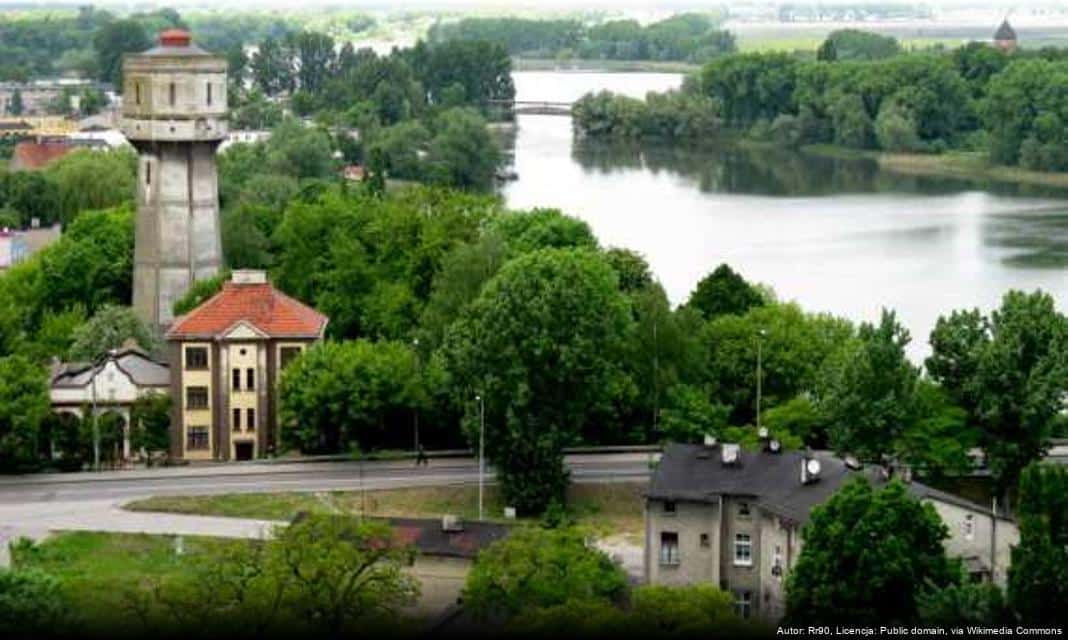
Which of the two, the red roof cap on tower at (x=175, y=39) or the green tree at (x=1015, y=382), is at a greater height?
the red roof cap on tower at (x=175, y=39)

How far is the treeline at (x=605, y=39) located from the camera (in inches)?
5335

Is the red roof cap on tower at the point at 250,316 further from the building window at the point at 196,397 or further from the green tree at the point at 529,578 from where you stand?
the green tree at the point at 529,578

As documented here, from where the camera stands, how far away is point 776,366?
1070 inches

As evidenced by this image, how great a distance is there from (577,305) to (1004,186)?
4517 cm

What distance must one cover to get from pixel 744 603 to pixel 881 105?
195 ft

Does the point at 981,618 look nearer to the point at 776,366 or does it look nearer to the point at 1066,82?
the point at 776,366

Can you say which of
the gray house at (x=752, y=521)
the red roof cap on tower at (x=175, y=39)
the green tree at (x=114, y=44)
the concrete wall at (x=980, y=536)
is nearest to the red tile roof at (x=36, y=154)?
the red roof cap on tower at (x=175, y=39)

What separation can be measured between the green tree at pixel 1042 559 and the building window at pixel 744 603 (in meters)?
3.78

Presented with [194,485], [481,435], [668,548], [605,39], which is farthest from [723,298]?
[605,39]

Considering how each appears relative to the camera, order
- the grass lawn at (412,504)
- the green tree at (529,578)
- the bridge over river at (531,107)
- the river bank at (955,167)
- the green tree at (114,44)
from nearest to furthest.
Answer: the green tree at (529,578) < the grass lawn at (412,504) < the river bank at (955,167) < the bridge over river at (531,107) < the green tree at (114,44)

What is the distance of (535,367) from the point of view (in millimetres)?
24031

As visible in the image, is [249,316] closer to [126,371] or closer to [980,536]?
[126,371]

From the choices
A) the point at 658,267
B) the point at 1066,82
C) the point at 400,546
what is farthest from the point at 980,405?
the point at 1066,82

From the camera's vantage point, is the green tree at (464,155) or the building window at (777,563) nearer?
the building window at (777,563)
